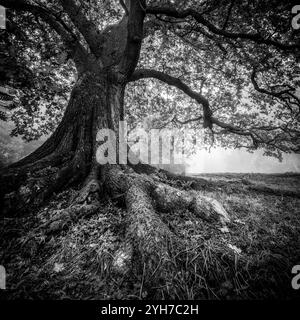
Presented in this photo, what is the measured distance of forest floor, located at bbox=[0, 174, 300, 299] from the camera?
1656mm

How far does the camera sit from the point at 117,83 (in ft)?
14.8

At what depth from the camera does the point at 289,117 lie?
6922mm

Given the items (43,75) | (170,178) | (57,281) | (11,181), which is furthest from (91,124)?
(57,281)

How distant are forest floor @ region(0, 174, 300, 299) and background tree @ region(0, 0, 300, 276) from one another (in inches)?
7.3

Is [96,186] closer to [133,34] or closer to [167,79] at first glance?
[133,34]

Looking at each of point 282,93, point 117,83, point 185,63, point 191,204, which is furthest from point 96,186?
point 282,93

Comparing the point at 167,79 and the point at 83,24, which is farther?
the point at 167,79

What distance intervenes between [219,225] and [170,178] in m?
1.64

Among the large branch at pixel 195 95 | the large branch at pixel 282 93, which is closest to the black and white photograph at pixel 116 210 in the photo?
the large branch at pixel 195 95

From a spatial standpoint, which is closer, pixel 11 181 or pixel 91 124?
pixel 11 181

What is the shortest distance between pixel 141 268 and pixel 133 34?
3812mm

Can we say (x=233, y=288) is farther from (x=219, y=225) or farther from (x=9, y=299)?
(x=9, y=299)

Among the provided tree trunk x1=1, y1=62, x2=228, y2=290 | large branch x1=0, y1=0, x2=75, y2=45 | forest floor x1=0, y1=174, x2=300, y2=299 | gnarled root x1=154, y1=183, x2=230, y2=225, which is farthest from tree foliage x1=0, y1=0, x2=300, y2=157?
gnarled root x1=154, y1=183, x2=230, y2=225

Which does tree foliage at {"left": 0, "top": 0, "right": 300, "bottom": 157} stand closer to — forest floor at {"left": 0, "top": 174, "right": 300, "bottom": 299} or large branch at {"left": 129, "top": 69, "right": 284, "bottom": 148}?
large branch at {"left": 129, "top": 69, "right": 284, "bottom": 148}
